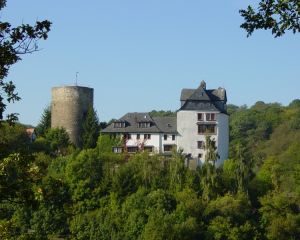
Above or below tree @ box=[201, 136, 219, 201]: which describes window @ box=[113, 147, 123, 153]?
above

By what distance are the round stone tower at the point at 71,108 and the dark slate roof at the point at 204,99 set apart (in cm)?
866

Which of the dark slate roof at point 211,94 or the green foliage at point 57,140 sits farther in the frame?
the dark slate roof at point 211,94

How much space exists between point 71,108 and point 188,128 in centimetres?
1051

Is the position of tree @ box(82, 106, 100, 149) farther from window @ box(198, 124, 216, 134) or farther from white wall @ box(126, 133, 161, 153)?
window @ box(198, 124, 216, 134)

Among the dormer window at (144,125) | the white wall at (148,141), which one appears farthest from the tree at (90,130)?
the dormer window at (144,125)

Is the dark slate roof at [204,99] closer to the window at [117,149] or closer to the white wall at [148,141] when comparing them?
the white wall at [148,141]

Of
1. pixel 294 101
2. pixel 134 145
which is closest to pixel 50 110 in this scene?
pixel 134 145

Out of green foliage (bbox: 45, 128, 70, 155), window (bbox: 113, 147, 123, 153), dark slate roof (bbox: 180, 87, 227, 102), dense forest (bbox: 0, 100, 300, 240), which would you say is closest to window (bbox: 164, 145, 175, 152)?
window (bbox: 113, 147, 123, 153)

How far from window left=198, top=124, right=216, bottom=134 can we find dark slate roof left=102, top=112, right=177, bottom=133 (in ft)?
6.88

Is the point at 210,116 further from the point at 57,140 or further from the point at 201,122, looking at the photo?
the point at 57,140

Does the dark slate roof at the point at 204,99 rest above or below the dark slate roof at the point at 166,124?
above

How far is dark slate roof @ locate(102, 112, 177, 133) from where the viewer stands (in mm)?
52688

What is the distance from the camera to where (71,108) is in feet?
183

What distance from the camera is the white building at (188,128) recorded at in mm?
50844
